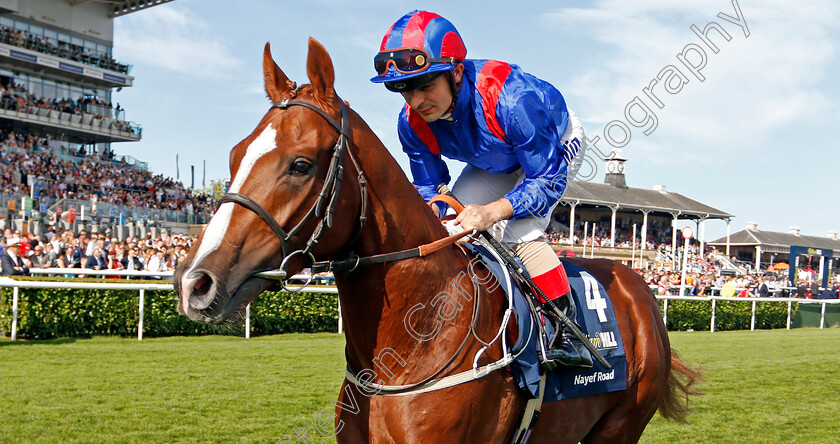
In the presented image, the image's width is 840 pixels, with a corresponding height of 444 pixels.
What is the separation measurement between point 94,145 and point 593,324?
40490 millimetres

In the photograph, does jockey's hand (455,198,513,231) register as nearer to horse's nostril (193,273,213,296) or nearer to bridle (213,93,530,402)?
bridle (213,93,530,402)

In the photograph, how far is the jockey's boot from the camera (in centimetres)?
264

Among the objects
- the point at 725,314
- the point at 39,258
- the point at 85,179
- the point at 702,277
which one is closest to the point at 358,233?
the point at 39,258

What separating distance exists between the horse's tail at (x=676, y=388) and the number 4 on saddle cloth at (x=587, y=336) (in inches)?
31.3

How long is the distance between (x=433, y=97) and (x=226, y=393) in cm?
489

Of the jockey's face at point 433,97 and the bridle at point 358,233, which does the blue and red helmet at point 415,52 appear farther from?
the bridle at point 358,233

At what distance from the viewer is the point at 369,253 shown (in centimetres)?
206

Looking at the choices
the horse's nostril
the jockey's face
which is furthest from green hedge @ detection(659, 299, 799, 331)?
the horse's nostril

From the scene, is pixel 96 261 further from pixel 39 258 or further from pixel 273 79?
pixel 273 79

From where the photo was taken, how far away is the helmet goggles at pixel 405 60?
7.51ft

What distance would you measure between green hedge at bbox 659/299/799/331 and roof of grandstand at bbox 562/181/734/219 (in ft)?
52.8

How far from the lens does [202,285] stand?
164cm

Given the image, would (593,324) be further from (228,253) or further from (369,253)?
(228,253)

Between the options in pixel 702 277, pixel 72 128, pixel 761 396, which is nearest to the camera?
pixel 761 396
